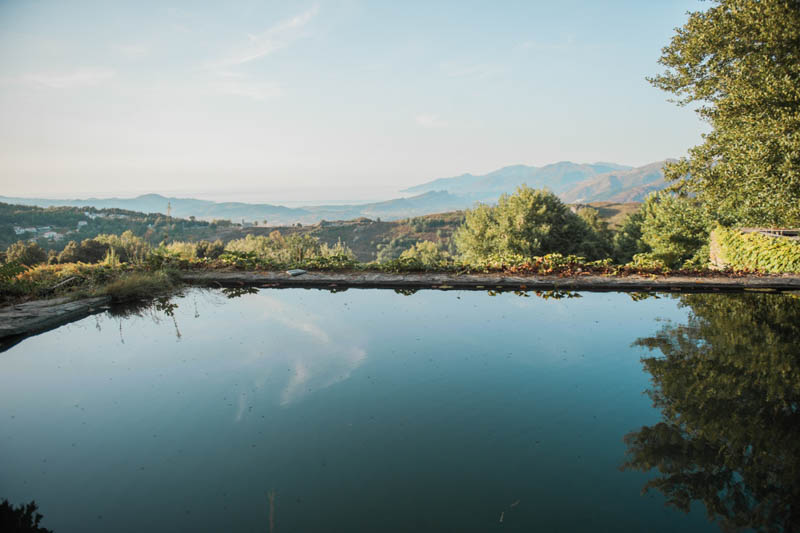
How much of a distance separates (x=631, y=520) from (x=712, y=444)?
1.00 m

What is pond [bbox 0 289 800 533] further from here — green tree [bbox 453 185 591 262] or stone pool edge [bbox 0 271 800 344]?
green tree [bbox 453 185 591 262]

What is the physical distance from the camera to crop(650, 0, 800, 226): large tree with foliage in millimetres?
7297

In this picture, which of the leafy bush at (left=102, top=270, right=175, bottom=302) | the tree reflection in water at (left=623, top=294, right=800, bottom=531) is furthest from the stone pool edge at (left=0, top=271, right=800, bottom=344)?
the tree reflection in water at (left=623, top=294, right=800, bottom=531)

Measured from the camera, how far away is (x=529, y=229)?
20078 mm

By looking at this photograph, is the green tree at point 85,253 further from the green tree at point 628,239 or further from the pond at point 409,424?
the green tree at point 628,239

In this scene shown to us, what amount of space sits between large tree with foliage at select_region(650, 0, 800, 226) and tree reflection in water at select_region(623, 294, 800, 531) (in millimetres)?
4653

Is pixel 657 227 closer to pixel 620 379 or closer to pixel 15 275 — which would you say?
pixel 620 379

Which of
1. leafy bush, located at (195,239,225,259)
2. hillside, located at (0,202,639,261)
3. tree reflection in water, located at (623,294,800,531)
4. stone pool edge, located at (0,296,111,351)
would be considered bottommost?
tree reflection in water, located at (623,294,800,531)

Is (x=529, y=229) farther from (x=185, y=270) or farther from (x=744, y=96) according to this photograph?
(x=185, y=270)

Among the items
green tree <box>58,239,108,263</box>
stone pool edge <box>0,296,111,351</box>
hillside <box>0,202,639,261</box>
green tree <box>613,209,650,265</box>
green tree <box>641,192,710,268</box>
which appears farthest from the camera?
hillside <box>0,202,639,261</box>

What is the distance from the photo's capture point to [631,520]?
2.05 m

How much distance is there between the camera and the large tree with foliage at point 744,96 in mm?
7297

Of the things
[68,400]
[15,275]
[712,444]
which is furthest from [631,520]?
[15,275]

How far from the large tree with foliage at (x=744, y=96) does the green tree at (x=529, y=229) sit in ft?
33.1
